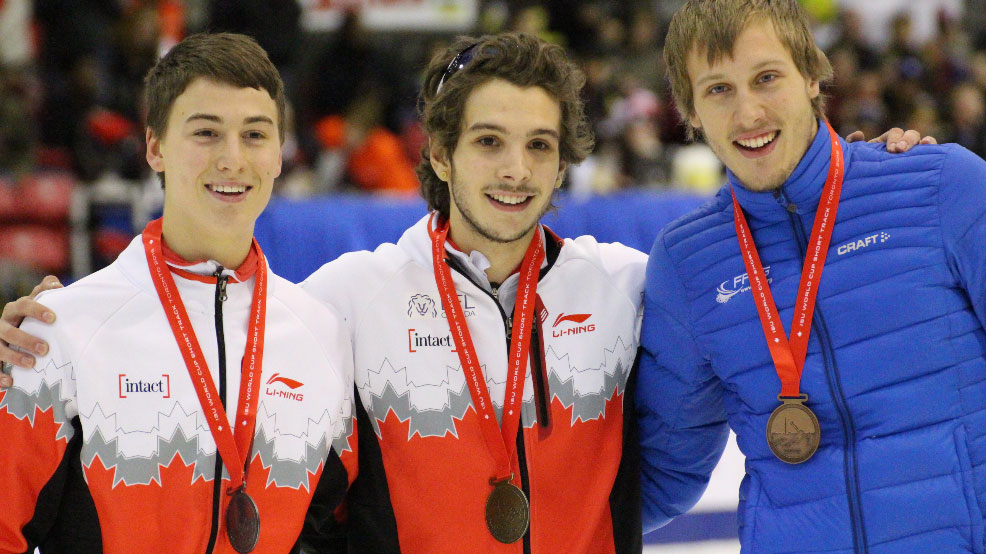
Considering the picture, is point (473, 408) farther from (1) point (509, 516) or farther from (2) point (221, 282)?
(2) point (221, 282)

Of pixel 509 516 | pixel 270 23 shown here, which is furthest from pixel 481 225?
pixel 270 23

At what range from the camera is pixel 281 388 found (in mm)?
2807

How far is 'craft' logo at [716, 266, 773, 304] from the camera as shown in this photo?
2883 millimetres

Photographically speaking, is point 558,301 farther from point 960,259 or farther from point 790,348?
point 960,259

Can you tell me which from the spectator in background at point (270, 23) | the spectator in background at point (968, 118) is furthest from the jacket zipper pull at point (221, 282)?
the spectator in background at point (968, 118)

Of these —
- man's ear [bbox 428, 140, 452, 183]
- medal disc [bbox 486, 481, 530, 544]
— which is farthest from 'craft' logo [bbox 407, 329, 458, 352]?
man's ear [bbox 428, 140, 452, 183]

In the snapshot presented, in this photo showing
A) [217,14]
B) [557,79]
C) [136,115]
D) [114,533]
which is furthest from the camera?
[217,14]

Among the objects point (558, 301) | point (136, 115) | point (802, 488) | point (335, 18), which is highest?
point (335, 18)

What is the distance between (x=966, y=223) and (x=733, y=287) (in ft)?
1.88

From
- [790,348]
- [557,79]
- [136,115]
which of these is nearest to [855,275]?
[790,348]

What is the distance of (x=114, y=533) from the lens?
2611mm

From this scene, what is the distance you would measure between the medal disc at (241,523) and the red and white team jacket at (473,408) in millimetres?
405

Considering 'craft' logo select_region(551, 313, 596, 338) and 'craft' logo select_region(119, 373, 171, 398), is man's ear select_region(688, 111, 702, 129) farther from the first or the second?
'craft' logo select_region(119, 373, 171, 398)

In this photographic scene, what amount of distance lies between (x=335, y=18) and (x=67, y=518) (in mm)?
9014
